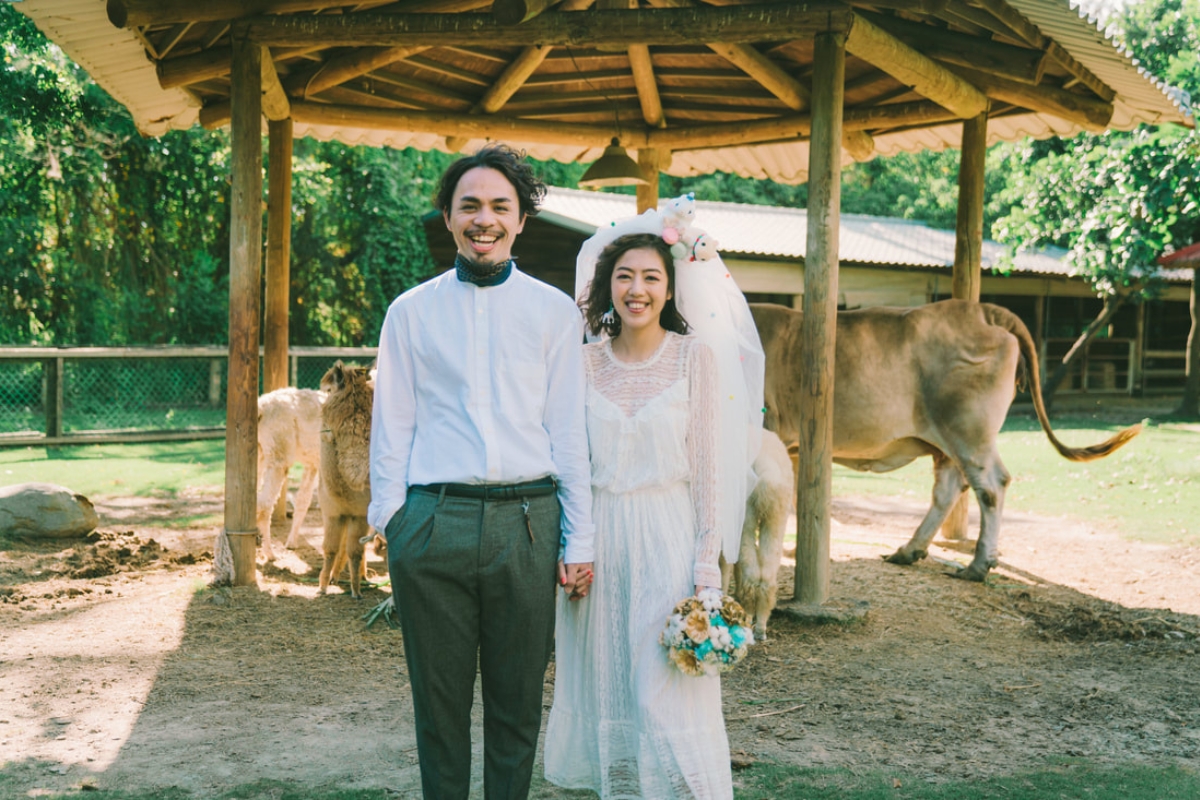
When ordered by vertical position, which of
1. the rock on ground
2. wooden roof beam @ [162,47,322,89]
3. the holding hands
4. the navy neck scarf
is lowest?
the rock on ground

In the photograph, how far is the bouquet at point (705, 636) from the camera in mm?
3018

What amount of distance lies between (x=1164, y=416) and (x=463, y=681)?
20960 mm

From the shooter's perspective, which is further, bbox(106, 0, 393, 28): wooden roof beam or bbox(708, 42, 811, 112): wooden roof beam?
bbox(708, 42, 811, 112): wooden roof beam

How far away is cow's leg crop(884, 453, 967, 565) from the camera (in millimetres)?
7750

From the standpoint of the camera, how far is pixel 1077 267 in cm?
1959

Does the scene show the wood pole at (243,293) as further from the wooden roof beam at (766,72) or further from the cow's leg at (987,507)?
the cow's leg at (987,507)

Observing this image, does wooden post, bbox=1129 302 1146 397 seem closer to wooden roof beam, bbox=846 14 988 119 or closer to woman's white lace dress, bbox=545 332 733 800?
wooden roof beam, bbox=846 14 988 119

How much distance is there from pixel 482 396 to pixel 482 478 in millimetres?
242

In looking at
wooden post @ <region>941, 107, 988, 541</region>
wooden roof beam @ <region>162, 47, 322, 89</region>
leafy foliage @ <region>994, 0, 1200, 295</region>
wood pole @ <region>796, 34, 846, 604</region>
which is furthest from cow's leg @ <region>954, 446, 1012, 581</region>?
leafy foliage @ <region>994, 0, 1200, 295</region>

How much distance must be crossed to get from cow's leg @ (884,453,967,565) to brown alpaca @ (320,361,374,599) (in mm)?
4132

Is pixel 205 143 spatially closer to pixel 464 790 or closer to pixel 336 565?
pixel 336 565

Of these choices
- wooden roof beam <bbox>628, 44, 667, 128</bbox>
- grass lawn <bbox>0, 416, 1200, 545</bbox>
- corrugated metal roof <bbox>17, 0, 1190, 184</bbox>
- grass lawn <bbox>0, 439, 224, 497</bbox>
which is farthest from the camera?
grass lawn <bbox>0, 439, 224, 497</bbox>

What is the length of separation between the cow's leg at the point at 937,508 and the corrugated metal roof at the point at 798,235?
34.0 ft

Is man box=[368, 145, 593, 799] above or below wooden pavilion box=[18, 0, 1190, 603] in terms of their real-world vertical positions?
below
